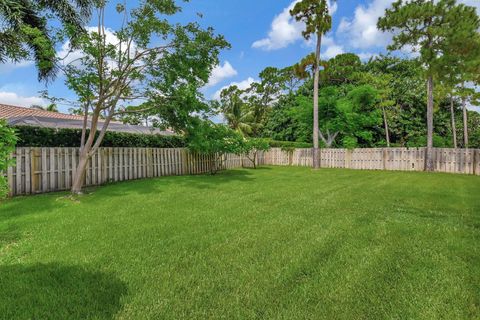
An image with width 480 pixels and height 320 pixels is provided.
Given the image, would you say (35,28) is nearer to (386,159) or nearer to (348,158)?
(348,158)

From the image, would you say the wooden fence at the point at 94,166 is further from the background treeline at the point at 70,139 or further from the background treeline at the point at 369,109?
the background treeline at the point at 369,109

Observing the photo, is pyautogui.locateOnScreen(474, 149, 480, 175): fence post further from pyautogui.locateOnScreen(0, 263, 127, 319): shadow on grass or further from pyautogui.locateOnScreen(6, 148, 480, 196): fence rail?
pyautogui.locateOnScreen(0, 263, 127, 319): shadow on grass

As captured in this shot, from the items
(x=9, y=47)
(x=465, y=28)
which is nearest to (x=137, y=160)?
A: (x=9, y=47)

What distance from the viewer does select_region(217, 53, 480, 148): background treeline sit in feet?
63.2

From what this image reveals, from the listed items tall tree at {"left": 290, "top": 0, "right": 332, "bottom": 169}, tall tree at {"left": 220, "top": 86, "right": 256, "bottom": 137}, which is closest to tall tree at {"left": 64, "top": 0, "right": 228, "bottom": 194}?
tall tree at {"left": 290, "top": 0, "right": 332, "bottom": 169}

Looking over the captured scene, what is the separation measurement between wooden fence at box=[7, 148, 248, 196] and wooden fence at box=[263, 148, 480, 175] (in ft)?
28.0

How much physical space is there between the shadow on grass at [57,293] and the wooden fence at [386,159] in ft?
54.7

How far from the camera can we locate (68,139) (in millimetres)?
8695

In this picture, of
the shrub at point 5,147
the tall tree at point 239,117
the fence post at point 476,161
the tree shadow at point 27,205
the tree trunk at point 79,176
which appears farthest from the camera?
the tall tree at point 239,117

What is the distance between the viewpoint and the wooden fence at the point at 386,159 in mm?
13656

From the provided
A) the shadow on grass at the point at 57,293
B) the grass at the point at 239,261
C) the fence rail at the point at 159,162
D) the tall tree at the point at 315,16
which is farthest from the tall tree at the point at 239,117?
the shadow on grass at the point at 57,293

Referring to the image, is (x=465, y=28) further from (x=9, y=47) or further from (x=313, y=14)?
(x=9, y=47)

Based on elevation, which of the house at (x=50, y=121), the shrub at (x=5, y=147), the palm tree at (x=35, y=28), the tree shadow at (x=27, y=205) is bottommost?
the tree shadow at (x=27, y=205)

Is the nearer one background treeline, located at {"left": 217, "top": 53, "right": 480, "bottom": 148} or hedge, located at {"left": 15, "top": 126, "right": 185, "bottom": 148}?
hedge, located at {"left": 15, "top": 126, "right": 185, "bottom": 148}
